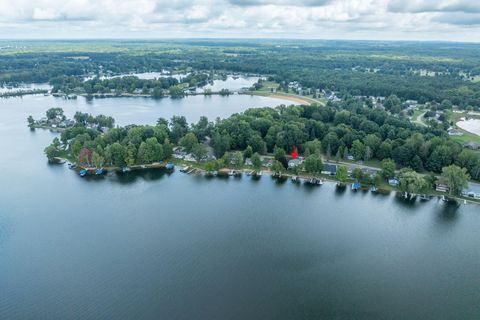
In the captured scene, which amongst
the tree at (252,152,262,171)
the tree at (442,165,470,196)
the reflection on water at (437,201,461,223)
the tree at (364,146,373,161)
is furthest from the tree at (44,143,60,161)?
the tree at (442,165,470,196)

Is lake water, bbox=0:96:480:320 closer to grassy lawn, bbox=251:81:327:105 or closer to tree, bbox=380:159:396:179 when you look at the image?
tree, bbox=380:159:396:179

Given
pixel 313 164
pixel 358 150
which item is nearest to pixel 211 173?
pixel 313 164

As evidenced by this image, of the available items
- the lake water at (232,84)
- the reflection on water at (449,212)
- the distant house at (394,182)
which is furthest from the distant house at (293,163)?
the lake water at (232,84)

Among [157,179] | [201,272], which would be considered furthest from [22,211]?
[201,272]

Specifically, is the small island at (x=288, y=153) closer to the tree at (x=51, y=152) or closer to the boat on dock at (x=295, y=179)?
the tree at (x=51, y=152)

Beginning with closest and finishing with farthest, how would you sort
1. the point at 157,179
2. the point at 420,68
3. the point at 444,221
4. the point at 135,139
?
the point at 444,221, the point at 157,179, the point at 135,139, the point at 420,68

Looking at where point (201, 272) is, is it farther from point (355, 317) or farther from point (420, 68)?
point (420, 68)
